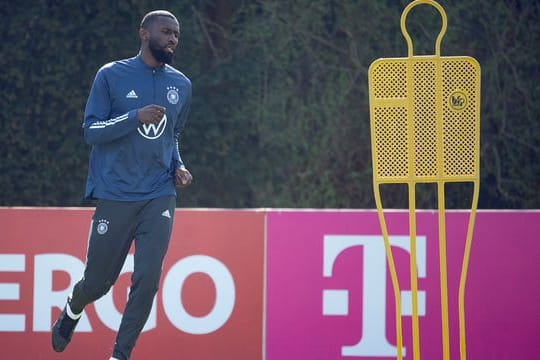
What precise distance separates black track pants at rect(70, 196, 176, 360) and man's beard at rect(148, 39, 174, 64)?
81 cm

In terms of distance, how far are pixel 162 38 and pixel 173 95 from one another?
0.35m

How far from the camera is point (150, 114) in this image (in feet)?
19.0

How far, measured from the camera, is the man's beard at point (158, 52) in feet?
19.9

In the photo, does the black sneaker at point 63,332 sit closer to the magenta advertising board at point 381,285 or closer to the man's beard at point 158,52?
the man's beard at point 158,52

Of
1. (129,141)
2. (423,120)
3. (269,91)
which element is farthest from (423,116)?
(269,91)

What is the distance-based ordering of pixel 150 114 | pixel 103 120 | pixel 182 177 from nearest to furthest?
pixel 150 114
pixel 103 120
pixel 182 177

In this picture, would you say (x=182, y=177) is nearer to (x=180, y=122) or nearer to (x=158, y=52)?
(x=180, y=122)

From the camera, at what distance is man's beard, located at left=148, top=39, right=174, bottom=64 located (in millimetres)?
6062

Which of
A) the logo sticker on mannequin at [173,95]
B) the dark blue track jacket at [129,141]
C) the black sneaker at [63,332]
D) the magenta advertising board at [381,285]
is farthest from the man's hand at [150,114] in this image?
the magenta advertising board at [381,285]

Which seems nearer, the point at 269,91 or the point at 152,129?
the point at 152,129

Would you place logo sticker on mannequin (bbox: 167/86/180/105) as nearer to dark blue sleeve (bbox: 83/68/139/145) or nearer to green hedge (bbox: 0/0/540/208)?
dark blue sleeve (bbox: 83/68/139/145)

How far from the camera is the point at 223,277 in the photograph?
301 inches

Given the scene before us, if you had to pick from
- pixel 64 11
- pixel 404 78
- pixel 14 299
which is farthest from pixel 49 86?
pixel 404 78

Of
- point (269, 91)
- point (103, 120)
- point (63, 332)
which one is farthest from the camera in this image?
point (269, 91)
